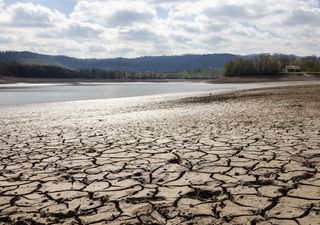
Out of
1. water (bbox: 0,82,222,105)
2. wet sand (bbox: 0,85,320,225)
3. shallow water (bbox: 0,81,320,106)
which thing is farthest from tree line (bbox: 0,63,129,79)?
wet sand (bbox: 0,85,320,225)

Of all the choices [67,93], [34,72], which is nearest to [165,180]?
[67,93]

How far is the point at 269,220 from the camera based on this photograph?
119 inches

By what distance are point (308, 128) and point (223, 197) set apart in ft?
16.9

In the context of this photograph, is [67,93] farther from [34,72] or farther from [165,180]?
[34,72]

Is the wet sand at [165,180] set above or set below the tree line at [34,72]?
below

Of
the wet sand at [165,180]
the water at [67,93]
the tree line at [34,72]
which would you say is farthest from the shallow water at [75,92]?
the tree line at [34,72]

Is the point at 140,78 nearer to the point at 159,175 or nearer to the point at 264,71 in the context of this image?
the point at 264,71

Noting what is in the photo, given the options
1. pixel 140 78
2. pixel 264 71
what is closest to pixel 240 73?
pixel 264 71

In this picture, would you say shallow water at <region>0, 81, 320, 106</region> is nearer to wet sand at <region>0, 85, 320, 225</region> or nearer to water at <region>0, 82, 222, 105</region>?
water at <region>0, 82, 222, 105</region>

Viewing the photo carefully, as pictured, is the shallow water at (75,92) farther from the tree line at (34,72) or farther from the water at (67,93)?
the tree line at (34,72)

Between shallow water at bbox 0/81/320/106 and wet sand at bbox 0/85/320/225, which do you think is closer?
wet sand at bbox 0/85/320/225

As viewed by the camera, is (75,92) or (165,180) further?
(75,92)

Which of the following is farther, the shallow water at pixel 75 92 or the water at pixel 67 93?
the shallow water at pixel 75 92

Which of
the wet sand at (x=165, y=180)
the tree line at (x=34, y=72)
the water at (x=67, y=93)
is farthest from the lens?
the tree line at (x=34, y=72)
